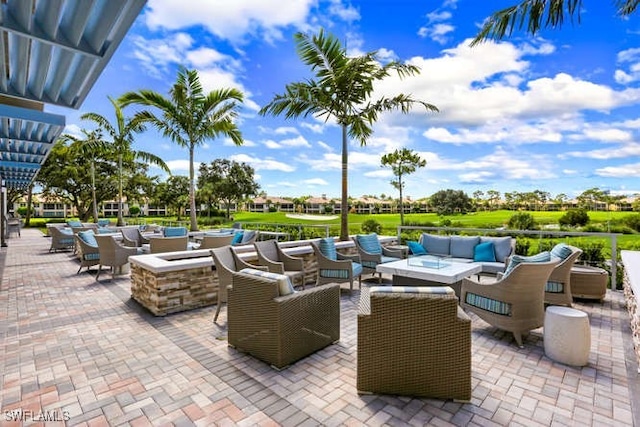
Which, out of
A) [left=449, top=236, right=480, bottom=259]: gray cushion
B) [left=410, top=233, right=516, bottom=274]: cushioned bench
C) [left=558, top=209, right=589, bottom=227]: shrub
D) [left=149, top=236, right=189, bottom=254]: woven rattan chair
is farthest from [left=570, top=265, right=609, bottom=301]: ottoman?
[left=558, top=209, right=589, bottom=227]: shrub

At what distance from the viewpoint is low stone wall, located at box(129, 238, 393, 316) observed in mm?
4480

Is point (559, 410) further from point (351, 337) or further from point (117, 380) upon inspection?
point (117, 380)

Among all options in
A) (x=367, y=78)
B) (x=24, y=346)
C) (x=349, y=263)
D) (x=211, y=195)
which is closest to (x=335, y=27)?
(x=367, y=78)

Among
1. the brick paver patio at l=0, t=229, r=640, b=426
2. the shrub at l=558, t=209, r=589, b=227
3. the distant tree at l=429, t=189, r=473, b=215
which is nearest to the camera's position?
the brick paver patio at l=0, t=229, r=640, b=426

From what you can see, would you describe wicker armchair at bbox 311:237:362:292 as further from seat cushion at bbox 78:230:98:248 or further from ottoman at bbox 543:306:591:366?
seat cushion at bbox 78:230:98:248

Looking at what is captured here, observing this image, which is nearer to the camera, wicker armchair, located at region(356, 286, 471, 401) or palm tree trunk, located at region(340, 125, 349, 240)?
wicker armchair, located at region(356, 286, 471, 401)

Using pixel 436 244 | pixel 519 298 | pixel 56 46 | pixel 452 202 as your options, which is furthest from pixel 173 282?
pixel 452 202

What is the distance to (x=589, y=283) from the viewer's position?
4.93 metres

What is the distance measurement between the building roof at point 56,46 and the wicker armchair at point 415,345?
122 inches

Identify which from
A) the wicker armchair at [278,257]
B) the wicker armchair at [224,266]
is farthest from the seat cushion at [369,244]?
the wicker armchair at [224,266]

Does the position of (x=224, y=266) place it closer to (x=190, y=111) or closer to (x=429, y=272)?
(x=429, y=272)

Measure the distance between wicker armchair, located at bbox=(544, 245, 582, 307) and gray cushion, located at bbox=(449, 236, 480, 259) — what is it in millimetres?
2027

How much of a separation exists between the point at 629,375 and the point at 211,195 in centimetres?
4189

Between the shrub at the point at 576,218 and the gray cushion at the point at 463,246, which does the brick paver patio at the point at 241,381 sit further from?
the shrub at the point at 576,218
